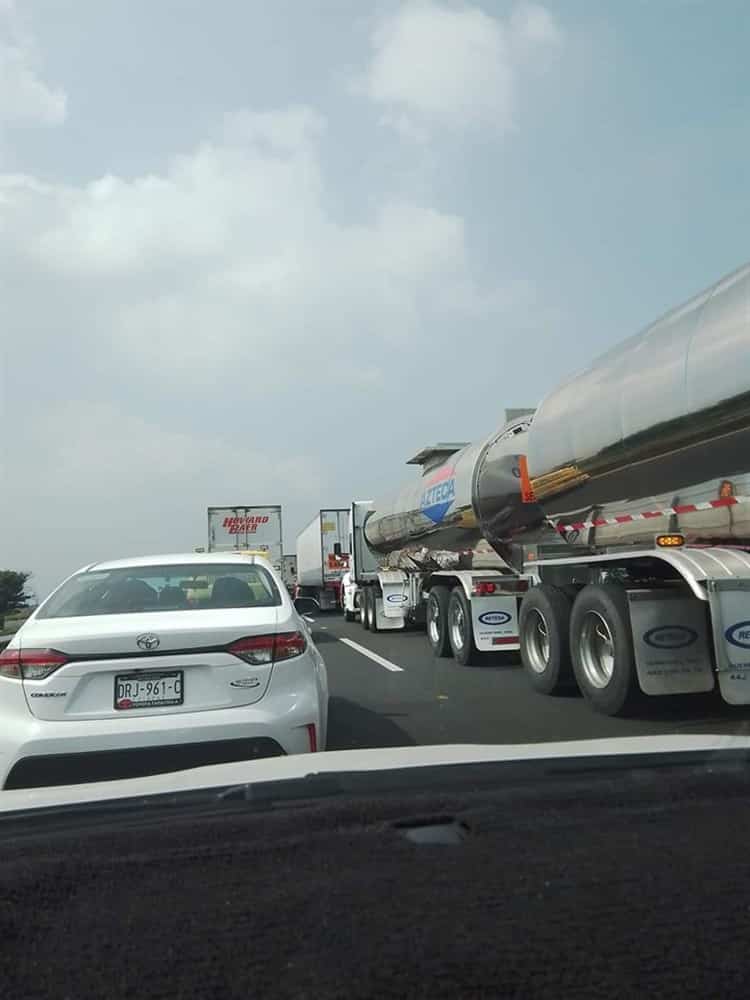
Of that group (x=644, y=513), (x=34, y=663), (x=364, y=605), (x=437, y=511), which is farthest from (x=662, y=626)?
(x=364, y=605)

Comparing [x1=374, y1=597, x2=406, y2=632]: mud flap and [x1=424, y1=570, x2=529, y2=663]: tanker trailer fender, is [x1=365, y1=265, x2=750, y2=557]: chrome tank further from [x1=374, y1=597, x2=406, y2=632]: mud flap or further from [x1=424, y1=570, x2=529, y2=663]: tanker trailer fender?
[x1=374, y1=597, x2=406, y2=632]: mud flap

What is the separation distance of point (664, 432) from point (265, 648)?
4.01 m

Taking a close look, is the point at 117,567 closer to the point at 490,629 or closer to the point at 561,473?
the point at 561,473

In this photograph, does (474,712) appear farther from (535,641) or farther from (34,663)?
(34,663)

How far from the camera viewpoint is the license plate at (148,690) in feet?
15.4

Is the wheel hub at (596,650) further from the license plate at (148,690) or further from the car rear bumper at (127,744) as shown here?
the license plate at (148,690)

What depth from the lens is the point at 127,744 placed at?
181 inches

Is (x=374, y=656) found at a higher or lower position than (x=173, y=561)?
lower

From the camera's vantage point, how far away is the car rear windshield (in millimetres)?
5312

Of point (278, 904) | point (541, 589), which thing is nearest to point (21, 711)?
point (278, 904)

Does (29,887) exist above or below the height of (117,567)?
below

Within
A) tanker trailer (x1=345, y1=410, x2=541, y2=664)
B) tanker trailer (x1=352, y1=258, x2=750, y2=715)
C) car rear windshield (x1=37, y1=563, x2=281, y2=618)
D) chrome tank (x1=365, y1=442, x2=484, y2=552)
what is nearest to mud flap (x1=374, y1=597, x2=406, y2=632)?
tanker trailer (x1=345, y1=410, x2=541, y2=664)

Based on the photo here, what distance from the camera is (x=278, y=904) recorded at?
1.78 meters

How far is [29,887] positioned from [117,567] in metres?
4.20
